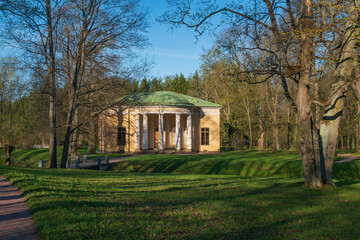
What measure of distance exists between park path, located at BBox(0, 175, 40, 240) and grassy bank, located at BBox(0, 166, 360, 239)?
171mm

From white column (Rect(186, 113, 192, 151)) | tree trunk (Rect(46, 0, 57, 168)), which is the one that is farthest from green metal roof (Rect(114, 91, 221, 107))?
tree trunk (Rect(46, 0, 57, 168))

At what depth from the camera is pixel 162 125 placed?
34.8 metres

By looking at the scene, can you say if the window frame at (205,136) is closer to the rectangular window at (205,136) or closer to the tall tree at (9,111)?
the rectangular window at (205,136)

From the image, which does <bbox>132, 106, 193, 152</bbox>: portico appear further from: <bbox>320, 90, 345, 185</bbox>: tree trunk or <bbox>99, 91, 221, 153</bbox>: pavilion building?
<bbox>320, 90, 345, 185</bbox>: tree trunk

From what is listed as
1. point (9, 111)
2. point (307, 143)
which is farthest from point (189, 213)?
point (9, 111)

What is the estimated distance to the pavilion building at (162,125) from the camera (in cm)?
3472

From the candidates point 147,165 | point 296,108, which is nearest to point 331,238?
point 296,108

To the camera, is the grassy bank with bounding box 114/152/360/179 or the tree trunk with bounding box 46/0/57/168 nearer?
the tree trunk with bounding box 46/0/57/168

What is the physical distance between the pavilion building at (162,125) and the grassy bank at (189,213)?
2488 cm

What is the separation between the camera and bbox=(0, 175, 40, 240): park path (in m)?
5.19

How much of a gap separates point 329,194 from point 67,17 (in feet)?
56.2

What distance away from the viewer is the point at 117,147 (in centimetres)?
3588

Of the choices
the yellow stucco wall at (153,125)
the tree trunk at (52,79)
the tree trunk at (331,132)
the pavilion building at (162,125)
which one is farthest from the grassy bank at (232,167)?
the yellow stucco wall at (153,125)

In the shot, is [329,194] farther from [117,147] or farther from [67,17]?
[117,147]
